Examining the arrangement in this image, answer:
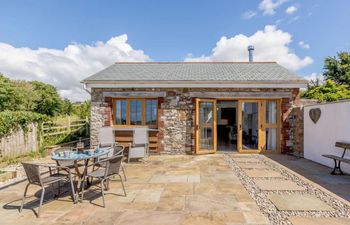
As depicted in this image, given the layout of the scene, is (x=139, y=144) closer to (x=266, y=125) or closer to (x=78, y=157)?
(x=78, y=157)

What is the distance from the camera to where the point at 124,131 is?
8961 mm

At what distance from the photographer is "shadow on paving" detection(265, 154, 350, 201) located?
15.6ft

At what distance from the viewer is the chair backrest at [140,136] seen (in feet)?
26.6

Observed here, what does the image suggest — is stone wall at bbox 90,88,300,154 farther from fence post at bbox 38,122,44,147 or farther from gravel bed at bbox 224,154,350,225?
gravel bed at bbox 224,154,350,225

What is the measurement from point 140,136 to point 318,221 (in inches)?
243

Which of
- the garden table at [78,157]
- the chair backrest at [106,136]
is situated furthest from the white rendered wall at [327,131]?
the chair backrest at [106,136]

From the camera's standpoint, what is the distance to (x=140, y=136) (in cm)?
821

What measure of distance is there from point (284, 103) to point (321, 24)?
5.67 metres

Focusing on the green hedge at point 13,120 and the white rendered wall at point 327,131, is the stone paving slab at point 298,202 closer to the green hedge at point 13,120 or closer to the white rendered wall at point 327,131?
the white rendered wall at point 327,131

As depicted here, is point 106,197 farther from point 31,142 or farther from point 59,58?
point 59,58

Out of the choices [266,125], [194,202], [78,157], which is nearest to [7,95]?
[78,157]

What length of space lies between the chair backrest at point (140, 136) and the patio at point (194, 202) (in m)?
2.04

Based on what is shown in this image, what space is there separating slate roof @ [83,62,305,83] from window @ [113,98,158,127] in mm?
1013

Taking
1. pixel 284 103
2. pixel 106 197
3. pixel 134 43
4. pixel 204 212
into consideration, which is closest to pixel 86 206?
pixel 106 197
